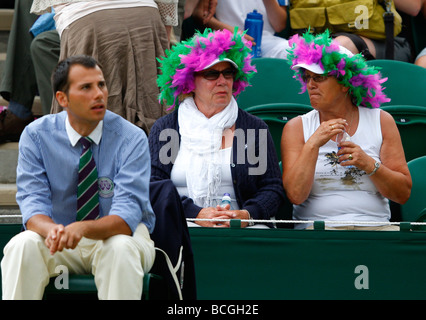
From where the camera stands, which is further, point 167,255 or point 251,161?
point 251,161

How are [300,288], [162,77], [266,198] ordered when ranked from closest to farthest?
[300,288] < [266,198] < [162,77]

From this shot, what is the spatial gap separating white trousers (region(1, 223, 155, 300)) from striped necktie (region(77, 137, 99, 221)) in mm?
204

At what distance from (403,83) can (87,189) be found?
9.12 feet

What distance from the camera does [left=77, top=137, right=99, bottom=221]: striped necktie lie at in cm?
335

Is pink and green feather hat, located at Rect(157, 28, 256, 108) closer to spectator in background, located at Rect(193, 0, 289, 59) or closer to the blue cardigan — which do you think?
the blue cardigan

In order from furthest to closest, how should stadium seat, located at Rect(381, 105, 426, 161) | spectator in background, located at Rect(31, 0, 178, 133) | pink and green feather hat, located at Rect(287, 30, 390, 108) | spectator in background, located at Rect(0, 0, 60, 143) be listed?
spectator in background, located at Rect(0, 0, 60, 143) → spectator in background, located at Rect(31, 0, 178, 133) → stadium seat, located at Rect(381, 105, 426, 161) → pink and green feather hat, located at Rect(287, 30, 390, 108)

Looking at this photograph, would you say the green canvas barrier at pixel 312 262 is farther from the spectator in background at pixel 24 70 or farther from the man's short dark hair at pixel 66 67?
the spectator in background at pixel 24 70

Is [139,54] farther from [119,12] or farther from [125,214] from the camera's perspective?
[125,214]

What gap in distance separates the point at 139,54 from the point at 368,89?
4.84 ft

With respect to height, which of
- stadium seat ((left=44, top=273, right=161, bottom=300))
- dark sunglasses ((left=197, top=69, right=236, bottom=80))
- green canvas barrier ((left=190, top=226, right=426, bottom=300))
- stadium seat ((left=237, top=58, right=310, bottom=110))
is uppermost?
stadium seat ((left=237, top=58, right=310, bottom=110))

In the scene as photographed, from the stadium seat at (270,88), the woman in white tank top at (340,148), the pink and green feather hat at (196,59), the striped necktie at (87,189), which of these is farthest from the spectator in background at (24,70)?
the striped necktie at (87,189)

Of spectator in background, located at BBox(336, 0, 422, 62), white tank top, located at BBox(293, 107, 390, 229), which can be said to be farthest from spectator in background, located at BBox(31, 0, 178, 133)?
spectator in background, located at BBox(336, 0, 422, 62)

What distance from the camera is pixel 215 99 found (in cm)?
445
